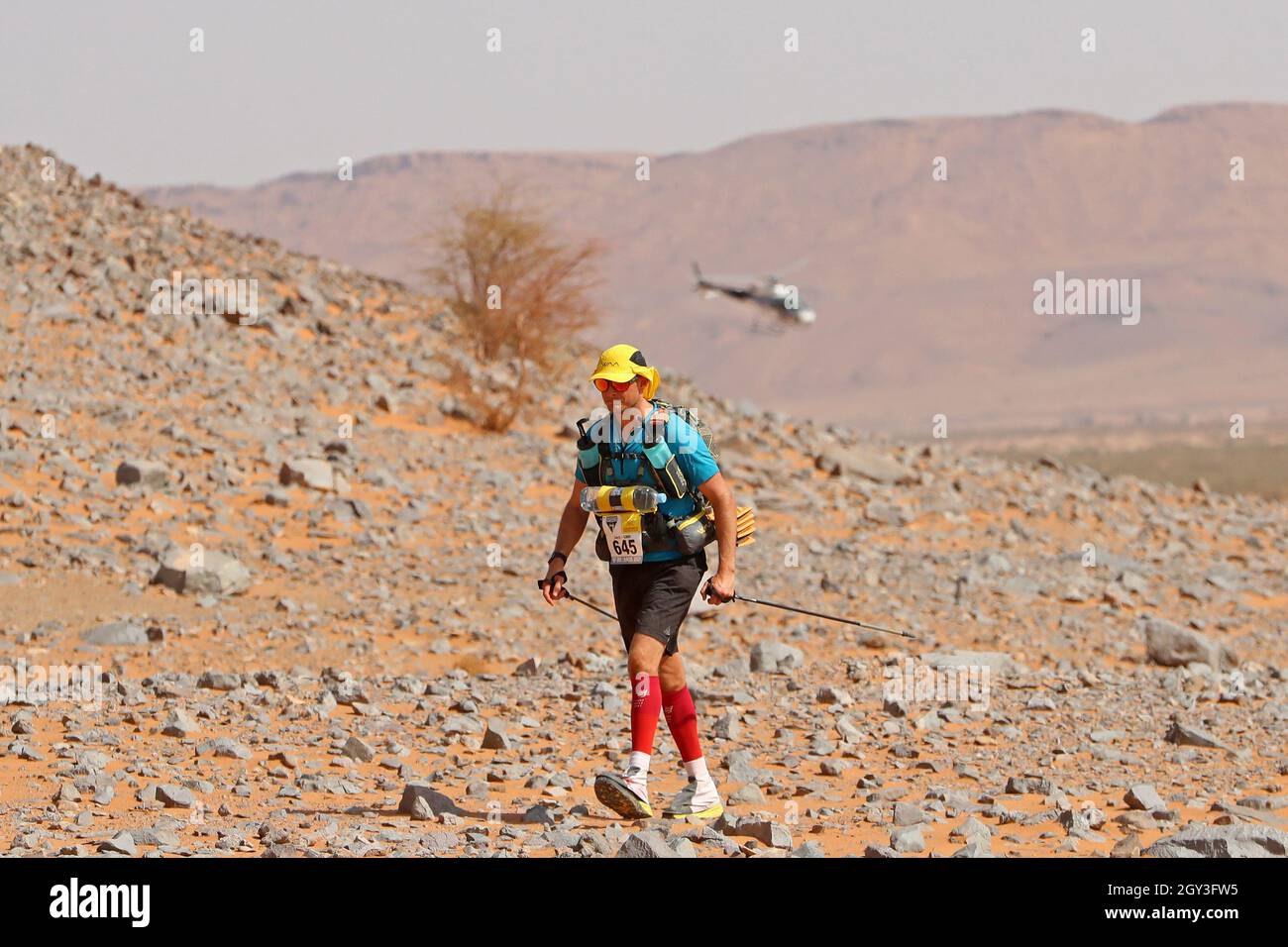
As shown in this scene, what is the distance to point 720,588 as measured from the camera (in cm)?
655

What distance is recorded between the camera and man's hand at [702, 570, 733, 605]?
653 centimetres

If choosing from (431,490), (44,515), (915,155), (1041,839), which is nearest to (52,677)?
(44,515)

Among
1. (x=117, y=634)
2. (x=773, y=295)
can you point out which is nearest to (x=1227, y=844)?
(x=117, y=634)

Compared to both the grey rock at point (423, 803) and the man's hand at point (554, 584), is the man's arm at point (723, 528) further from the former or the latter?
the grey rock at point (423, 803)

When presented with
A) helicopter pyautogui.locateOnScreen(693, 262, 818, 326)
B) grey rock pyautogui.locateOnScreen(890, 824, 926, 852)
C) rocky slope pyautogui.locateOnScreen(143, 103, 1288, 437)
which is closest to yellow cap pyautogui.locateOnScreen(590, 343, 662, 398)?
grey rock pyautogui.locateOnScreen(890, 824, 926, 852)

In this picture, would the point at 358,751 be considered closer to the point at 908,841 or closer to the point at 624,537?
the point at 624,537

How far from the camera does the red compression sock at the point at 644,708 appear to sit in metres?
6.57

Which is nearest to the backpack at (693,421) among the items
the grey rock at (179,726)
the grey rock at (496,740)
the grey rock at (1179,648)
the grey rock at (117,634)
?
the grey rock at (496,740)

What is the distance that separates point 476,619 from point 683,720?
6.76m

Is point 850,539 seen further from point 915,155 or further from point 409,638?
point 915,155

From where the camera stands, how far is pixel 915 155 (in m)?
198

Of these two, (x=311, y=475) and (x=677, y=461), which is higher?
(x=677, y=461)

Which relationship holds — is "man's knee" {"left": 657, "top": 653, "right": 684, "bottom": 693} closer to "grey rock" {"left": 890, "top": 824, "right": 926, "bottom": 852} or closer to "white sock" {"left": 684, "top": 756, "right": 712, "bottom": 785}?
"white sock" {"left": 684, "top": 756, "right": 712, "bottom": 785}

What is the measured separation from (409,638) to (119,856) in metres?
7.21
